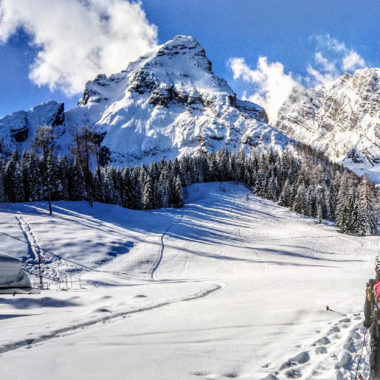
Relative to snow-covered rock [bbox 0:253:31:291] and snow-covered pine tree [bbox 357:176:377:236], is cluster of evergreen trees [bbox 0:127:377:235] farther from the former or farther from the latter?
snow-covered rock [bbox 0:253:31:291]

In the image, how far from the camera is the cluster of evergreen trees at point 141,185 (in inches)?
1938

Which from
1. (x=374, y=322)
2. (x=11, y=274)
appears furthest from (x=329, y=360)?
(x=11, y=274)

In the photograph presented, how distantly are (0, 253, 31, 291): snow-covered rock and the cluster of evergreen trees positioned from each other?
23.6m

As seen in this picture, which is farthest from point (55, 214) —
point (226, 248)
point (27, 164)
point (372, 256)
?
point (372, 256)

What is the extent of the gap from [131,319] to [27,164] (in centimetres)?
6244

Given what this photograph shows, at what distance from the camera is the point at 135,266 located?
2633 cm

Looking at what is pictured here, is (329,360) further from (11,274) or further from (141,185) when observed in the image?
(141,185)

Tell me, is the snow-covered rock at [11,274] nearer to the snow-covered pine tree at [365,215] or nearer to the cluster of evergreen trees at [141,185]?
the cluster of evergreen trees at [141,185]

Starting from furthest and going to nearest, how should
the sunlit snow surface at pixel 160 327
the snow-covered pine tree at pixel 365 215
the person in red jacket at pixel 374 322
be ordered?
the snow-covered pine tree at pixel 365 215 → the person in red jacket at pixel 374 322 → the sunlit snow surface at pixel 160 327

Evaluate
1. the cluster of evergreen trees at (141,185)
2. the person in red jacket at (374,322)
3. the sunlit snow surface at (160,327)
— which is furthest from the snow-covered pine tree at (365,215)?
the person in red jacket at (374,322)

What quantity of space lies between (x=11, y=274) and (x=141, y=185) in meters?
62.0

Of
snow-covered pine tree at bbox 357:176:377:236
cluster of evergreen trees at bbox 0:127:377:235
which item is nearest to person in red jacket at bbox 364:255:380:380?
cluster of evergreen trees at bbox 0:127:377:235

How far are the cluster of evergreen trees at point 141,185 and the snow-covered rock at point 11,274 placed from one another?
23.6 m

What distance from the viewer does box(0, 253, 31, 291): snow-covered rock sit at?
40.8 ft
